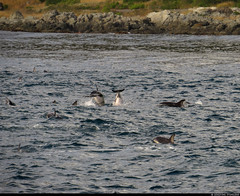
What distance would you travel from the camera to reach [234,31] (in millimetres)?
64375

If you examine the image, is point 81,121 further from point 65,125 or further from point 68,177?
point 68,177

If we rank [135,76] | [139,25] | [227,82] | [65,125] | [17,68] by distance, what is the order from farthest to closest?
[139,25]
[17,68]
[135,76]
[227,82]
[65,125]

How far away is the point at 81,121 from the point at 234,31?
172 ft

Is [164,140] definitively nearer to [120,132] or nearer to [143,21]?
[120,132]

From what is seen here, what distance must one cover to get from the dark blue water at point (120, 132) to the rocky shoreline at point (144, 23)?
38175 millimetres

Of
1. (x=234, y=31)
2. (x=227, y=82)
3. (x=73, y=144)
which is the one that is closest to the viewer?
(x=73, y=144)

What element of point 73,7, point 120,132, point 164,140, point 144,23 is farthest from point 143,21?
point 164,140

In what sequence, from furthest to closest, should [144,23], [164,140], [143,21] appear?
1. [143,21]
2. [144,23]
3. [164,140]

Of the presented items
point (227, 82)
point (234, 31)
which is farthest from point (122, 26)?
point (227, 82)

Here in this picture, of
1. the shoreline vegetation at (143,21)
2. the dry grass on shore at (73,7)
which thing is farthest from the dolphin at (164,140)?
the dry grass on shore at (73,7)

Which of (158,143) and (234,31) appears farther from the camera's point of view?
(234,31)

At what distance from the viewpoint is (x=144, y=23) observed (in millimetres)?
69875

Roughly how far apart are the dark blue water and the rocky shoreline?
125 ft

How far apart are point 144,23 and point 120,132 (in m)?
56.7
